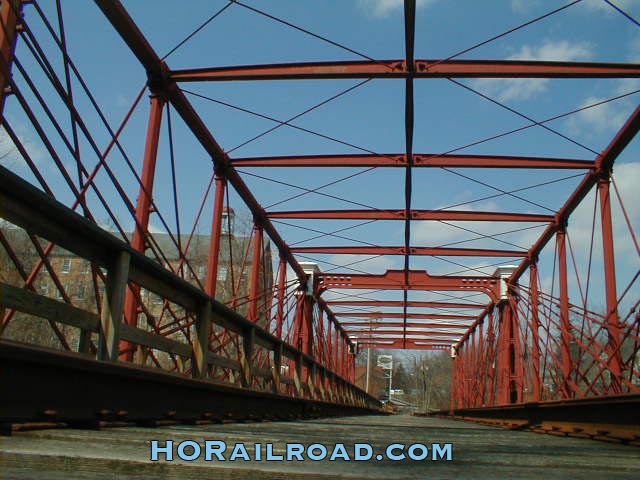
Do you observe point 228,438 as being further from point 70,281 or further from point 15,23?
point 70,281

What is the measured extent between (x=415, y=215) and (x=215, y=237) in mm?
5785

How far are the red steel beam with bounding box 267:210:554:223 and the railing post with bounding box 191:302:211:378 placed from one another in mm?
10611

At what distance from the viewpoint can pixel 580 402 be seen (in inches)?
278

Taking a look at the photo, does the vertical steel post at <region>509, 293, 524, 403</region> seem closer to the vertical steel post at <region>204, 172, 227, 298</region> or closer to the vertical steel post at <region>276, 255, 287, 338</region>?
the vertical steel post at <region>276, 255, 287, 338</region>

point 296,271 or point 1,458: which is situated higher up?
point 296,271

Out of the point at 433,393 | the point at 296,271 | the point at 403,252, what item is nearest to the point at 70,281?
the point at 296,271

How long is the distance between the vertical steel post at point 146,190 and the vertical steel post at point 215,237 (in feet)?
9.19

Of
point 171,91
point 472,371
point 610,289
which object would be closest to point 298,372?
point 171,91

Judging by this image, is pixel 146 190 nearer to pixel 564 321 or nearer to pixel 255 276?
pixel 255 276

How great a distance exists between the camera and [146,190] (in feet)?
29.2

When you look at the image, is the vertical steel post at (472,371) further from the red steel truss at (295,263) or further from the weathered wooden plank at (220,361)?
the weathered wooden plank at (220,361)

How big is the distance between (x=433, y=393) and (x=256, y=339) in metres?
77.6

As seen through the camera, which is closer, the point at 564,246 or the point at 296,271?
the point at 564,246

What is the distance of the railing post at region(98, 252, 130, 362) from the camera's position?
385 cm
